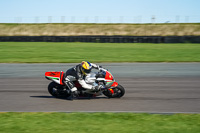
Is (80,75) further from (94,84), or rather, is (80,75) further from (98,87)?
(98,87)

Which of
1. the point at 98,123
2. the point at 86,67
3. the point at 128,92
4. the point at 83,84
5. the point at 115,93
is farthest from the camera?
the point at 128,92

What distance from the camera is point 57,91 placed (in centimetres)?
1061

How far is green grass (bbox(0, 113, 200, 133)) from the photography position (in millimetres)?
6664

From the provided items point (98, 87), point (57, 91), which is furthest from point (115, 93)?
point (57, 91)

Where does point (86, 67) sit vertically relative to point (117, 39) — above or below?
below

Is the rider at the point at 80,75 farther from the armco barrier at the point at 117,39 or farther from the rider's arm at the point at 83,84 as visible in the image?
the armco barrier at the point at 117,39

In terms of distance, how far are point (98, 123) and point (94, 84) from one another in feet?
→ 9.88

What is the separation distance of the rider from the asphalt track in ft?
1.57

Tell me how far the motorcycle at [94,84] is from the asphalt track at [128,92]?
23cm

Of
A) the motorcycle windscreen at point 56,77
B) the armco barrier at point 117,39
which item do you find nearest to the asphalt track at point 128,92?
the motorcycle windscreen at point 56,77

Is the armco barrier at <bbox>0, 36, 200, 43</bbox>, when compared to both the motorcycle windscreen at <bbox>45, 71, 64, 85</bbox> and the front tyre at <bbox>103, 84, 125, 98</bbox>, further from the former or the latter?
the motorcycle windscreen at <bbox>45, 71, 64, 85</bbox>

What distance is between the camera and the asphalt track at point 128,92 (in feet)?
30.1

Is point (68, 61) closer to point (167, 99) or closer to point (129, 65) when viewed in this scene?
point (129, 65)

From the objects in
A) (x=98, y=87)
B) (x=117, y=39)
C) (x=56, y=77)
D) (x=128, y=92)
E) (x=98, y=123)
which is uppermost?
(x=117, y=39)
